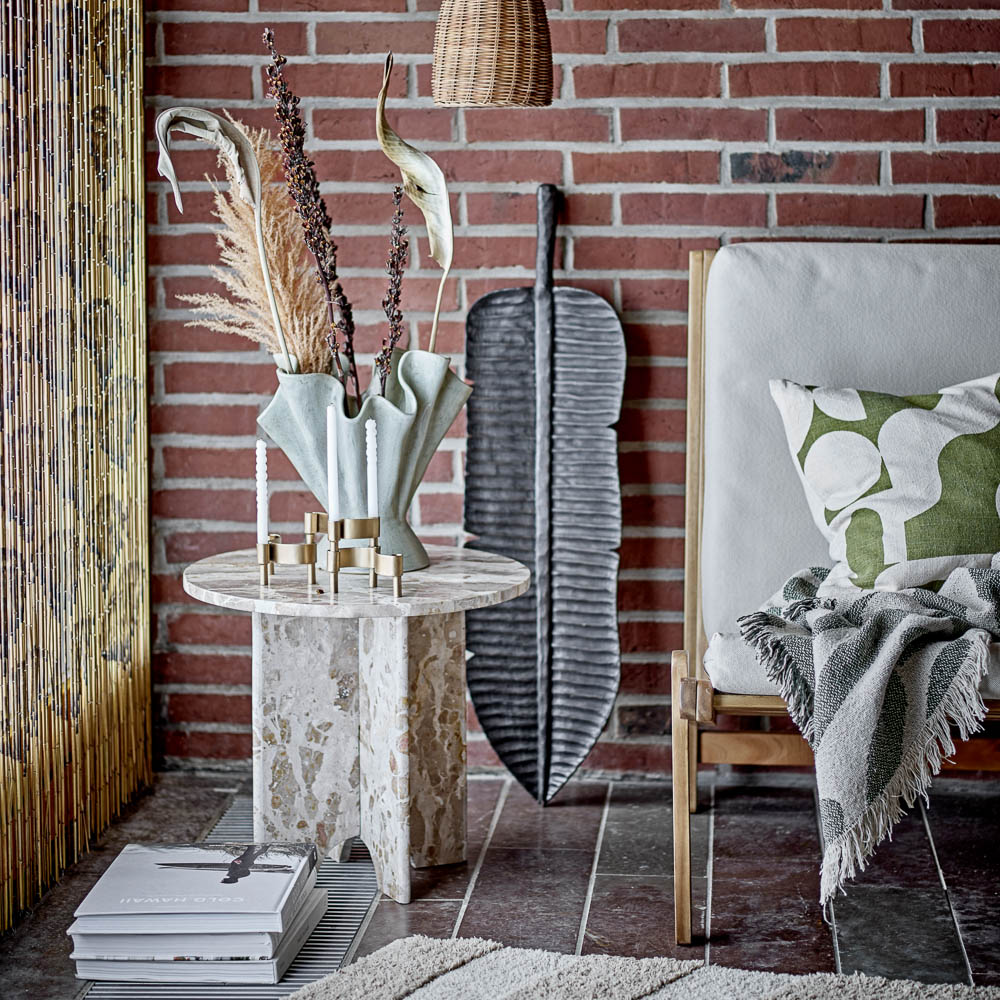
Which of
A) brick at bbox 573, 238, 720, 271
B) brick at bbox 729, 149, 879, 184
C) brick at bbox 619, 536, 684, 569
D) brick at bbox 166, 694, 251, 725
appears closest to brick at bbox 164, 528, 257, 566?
brick at bbox 166, 694, 251, 725

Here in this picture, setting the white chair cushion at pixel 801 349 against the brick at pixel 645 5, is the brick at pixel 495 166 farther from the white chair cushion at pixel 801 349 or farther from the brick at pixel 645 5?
the white chair cushion at pixel 801 349

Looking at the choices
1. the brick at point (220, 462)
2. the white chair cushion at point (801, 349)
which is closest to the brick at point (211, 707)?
the brick at point (220, 462)

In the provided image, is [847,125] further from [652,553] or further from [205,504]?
[205,504]

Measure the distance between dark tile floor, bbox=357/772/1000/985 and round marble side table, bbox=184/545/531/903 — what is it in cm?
13

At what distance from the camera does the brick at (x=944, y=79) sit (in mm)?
2461

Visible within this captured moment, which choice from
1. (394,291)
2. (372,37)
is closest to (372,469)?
(394,291)

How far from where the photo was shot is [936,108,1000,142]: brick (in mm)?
2475

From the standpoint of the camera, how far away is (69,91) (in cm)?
221

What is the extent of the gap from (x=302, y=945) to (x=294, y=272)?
40.5 inches

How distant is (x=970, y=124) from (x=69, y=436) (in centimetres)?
173

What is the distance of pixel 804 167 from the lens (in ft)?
8.23

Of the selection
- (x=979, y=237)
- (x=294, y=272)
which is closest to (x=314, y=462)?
Answer: (x=294, y=272)

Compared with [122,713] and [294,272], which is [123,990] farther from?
[294,272]

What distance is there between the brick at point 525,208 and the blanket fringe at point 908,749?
1.04 metres
